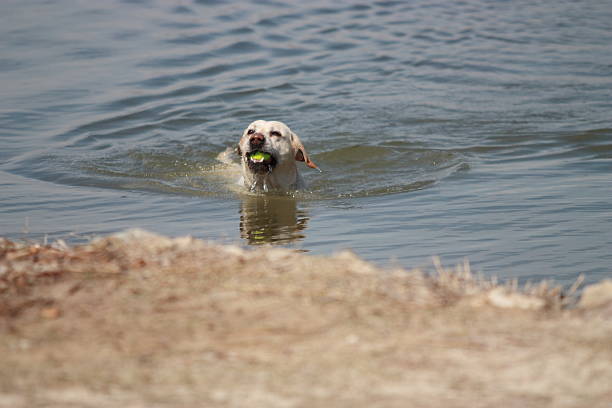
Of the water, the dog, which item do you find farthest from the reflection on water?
the dog

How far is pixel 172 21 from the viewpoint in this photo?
19.8 m

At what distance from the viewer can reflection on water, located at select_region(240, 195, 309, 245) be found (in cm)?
758

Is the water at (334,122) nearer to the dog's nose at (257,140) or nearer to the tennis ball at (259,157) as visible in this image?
the tennis ball at (259,157)

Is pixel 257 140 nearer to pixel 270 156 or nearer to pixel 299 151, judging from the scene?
pixel 270 156

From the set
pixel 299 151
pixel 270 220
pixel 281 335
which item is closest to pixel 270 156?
pixel 299 151

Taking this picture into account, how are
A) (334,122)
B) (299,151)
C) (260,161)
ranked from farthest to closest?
(334,122), (299,151), (260,161)

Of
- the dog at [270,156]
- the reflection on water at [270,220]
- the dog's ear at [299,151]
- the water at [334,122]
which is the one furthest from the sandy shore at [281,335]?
the dog's ear at [299,151]

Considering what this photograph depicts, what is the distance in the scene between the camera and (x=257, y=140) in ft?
29.7

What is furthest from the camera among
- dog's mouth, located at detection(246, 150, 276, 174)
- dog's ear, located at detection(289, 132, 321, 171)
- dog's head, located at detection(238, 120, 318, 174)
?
dog's ear, located at detection(289, 132, 321, 171)

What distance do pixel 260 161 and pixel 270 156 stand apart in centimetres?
12

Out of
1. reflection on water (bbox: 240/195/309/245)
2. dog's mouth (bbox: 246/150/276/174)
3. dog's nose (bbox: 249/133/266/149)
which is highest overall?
dog's nose (bbox: 249/133/266/149)

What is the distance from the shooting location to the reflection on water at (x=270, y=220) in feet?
24.9

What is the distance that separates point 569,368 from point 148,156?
8845 mm

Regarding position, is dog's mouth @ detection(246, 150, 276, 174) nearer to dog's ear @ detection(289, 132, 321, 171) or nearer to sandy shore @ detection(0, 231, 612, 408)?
dog's ear @ detection(289, 132, 321, 171)
